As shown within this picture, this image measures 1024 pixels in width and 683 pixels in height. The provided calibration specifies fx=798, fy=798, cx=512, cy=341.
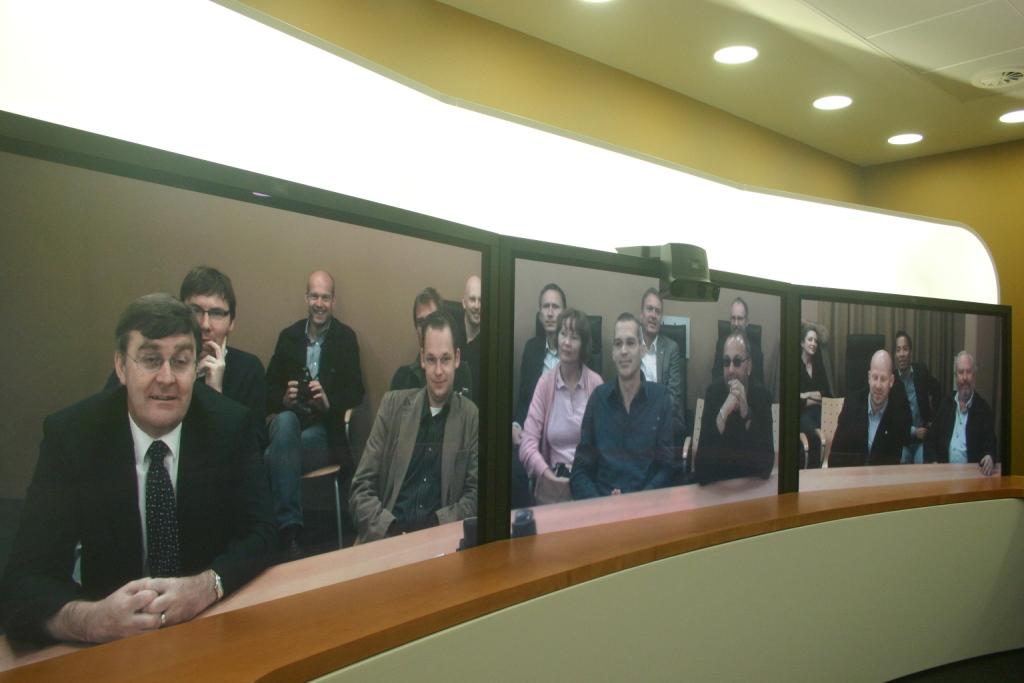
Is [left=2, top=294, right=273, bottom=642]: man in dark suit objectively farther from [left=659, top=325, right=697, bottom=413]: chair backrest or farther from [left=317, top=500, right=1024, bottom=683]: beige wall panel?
[left=659, top=325, right=697, bottom=413]: chair backrest

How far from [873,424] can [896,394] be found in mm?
174

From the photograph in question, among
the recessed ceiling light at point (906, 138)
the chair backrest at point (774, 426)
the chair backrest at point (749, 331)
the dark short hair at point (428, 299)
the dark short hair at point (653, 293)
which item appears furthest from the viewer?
the recessed ceiling light at point (906, 138)

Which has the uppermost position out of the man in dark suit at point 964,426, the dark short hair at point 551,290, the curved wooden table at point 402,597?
the dark short hair at point 551,290

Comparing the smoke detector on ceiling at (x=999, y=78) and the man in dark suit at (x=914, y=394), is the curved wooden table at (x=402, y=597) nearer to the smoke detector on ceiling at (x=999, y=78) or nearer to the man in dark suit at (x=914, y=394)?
the man in dark suit at (x=914, y=394)

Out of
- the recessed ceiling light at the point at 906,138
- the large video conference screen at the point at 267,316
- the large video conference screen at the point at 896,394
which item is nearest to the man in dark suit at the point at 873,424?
the large video conference screen at the point at 896,394

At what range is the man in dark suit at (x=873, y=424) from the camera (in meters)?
3.08

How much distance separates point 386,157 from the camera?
1735 mm

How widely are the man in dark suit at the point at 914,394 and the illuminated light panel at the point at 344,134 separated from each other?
0.58 m

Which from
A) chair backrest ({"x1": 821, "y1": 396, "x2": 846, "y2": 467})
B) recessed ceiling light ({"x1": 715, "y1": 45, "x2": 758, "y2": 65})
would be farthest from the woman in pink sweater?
recessed ceiling light ({"x1": 715, "y1": 45, "x2": 758, "y2": 65})

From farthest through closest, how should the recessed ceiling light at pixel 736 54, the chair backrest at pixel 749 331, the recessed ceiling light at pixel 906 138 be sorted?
the recessed ceiling light at pixel 906 138 < the recessed ceiling light at pixel 736 54 < the chair backrest at pixel 749 331

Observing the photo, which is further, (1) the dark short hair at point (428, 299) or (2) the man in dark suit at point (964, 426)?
(2) the man in dark suit at point (964, 426)

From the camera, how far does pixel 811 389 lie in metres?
3.00

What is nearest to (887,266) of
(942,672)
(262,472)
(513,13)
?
(942,672)

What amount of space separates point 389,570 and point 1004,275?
5275mm
